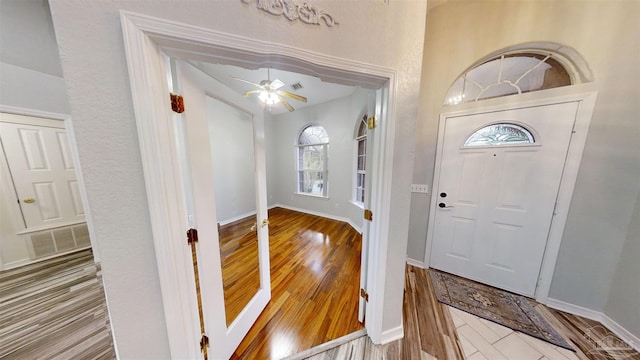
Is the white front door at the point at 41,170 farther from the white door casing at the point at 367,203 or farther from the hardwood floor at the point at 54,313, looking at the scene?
the white door casing at the point at 367,203

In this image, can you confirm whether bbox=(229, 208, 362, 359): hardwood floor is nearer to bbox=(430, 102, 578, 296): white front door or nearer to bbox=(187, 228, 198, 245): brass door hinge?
bbox=(187, 228, 198, 245): brass door hinge

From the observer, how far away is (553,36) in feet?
4.93

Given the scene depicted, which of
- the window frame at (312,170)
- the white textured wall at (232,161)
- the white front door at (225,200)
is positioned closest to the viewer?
the white front door at (225,200)

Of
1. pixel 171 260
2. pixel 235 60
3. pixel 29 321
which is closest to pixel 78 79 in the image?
pixel 235 60

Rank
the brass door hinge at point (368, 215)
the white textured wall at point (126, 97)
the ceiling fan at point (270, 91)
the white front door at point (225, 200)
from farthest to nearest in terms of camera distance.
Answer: the ceiling fan at point (270, 91) → the brass door hinge at point (368, 215) → the white front door at point (225, 200) → the white textured wall at point (126, 97)

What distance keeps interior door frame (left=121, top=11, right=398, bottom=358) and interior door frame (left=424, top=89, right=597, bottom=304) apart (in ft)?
5.11

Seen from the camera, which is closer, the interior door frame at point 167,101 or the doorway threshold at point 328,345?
the interior door frame at point 167,101

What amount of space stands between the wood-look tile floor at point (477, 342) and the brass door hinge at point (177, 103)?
1783mm

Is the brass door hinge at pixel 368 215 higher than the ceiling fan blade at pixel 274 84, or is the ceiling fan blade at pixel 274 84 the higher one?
the ceiling fan blade at pixel 274 84

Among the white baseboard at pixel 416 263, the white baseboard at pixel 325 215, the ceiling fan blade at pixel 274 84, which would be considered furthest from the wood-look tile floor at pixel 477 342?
the ceiling fan blade at pixel 274 84

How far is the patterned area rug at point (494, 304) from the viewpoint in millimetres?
1435

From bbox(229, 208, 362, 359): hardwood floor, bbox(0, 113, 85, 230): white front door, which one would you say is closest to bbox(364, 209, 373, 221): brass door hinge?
bbox(229, 208, 362, 359): hardwood floor

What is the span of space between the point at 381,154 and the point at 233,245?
1388mm

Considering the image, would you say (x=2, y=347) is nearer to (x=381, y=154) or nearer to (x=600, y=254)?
(x=381, y=154)
